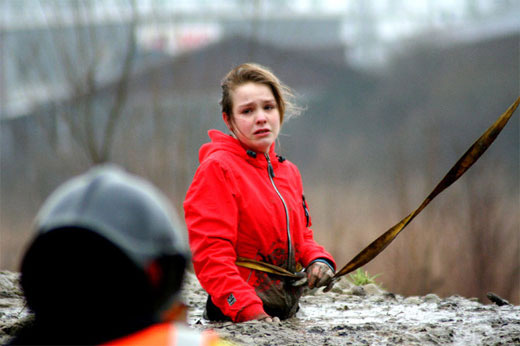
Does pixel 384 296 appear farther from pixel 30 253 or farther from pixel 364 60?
pixel 364 60

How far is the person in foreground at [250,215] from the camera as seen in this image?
3270 mm

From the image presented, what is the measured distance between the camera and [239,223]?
11.2 ft

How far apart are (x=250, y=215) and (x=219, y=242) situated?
0.22m

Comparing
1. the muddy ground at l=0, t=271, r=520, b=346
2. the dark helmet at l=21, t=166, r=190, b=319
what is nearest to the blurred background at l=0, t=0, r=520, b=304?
the muddy ground at l=0, t=271, r=520, b=346

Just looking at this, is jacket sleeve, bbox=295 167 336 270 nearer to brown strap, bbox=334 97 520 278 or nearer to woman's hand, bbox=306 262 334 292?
woman's hand, bbox=306 262 334 292

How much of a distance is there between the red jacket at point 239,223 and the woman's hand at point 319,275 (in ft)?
0.21

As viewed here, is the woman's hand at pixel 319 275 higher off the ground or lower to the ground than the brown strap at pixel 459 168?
lower

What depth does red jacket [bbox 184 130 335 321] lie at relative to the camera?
10.7 feet

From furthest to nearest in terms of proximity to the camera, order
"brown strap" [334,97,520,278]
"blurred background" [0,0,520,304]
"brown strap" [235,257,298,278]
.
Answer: "blurred background" [0,0,520,304] < "brown strap" [235,257,298,278] < "brown strap" [334,97,520,278]

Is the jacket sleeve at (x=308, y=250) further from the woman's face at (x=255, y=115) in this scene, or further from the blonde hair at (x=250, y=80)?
the blonde hair at (x=250, y=80)

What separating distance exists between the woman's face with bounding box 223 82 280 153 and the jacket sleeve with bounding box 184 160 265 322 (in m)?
0.27

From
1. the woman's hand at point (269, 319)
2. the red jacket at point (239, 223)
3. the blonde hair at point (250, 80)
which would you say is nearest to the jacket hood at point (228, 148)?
the red jacket at point (239, 223)

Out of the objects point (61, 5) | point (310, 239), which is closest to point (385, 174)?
point (61, 5)

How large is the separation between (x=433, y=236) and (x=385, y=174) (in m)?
13.4
